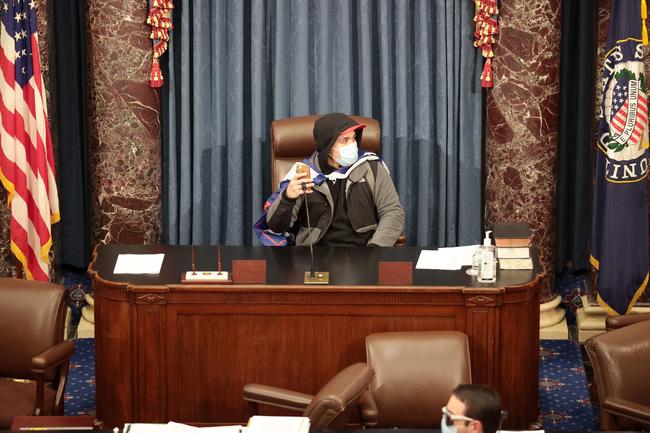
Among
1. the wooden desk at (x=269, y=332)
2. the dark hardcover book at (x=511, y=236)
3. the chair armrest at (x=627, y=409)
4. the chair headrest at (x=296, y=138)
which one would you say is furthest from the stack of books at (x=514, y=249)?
the chair headrest at (x=296, y=138)

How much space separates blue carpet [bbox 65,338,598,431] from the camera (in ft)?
19.9

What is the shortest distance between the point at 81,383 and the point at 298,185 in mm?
1747

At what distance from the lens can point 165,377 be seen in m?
5.34

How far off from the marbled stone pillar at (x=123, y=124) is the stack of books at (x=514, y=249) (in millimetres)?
2680

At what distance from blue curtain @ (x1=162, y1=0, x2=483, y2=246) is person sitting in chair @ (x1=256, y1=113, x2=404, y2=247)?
3.68 feet

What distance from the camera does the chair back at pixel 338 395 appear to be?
411 centimetres

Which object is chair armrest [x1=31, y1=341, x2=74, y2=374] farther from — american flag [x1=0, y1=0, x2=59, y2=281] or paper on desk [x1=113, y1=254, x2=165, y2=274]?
american flag [x1=0, y1=0, x2=59, y2=281]

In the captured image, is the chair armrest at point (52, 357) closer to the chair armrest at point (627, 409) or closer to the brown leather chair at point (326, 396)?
the brown leather chair at point (326, 396)

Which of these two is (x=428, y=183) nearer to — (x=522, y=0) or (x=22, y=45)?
(x=522, y=0)

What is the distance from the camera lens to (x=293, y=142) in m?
6.66

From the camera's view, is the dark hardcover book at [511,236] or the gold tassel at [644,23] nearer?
the dark hardcover book at [511,236]

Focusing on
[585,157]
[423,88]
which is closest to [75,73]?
[423,88]

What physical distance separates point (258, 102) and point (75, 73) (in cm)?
126

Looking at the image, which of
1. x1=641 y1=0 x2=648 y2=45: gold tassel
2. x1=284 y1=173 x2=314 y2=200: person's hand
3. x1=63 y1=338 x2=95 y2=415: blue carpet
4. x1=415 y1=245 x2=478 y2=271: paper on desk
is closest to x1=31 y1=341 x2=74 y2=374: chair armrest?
x1=63 y1=338 x2=95 y2=415: blue carpet
